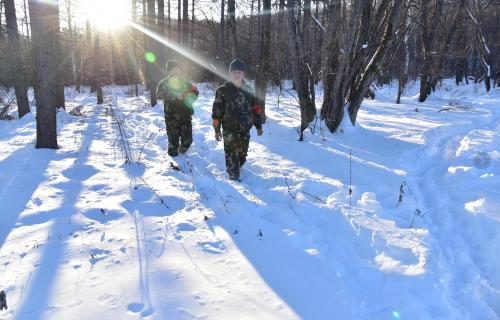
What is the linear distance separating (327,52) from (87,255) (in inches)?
269

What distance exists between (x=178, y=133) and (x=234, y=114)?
6.85 feet

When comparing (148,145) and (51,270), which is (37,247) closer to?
(51,270)

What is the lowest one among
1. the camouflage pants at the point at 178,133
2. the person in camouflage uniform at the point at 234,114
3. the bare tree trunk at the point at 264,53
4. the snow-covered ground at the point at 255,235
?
the snow-covered ground at the point at 255,235

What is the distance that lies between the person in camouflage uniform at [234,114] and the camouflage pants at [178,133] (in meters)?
1.84

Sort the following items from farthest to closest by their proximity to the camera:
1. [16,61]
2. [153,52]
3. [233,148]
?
[153,52]
[16,61]
[233,148]

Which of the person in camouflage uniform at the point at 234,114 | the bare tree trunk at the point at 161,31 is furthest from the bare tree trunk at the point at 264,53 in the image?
the bare tree trunk at the point at 161,31

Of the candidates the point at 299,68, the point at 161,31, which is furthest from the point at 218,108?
the point at 161,31

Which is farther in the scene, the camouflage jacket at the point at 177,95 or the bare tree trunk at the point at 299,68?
the bare tree trunk at the point at 299,68

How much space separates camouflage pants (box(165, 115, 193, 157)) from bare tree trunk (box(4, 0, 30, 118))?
10476 mm

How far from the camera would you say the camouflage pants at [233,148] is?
5.57 metres

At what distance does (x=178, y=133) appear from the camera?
23.6 ft

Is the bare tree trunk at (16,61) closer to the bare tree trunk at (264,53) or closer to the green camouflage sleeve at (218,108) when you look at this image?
the bare tree trunk at (264,53)

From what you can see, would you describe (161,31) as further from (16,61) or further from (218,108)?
(218,108)

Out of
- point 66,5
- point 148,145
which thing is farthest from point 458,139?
point 66,5
